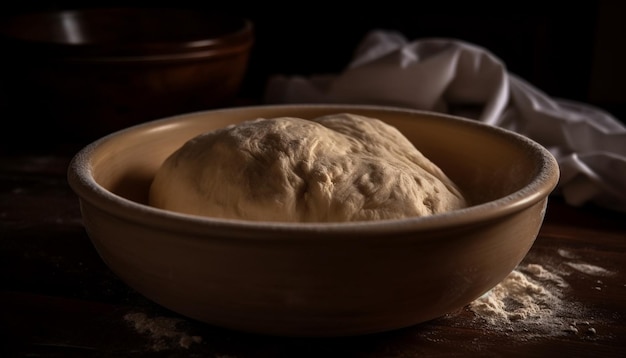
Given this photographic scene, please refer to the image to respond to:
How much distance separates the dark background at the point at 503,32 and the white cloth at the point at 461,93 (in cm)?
33

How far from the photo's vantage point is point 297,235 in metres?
0.56

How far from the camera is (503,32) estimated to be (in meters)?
1.89

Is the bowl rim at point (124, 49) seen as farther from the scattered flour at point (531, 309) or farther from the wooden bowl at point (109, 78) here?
the scattered flour at point (531, 309)

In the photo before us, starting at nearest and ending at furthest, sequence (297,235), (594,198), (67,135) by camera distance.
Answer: (297,235) < (594,198) < (67,135)

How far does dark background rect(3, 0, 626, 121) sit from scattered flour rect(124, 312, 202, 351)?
1.39 meters

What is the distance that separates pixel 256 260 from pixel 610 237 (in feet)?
2.11

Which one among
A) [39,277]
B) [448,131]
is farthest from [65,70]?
[448,131]

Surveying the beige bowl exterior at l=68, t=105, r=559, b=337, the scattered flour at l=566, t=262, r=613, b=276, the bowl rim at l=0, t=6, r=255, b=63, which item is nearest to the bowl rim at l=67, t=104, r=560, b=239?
the beige bowl exterior at l=68, t=105, r=559, b=337

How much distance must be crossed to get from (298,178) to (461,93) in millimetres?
846

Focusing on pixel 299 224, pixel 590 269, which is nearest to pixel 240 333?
pixel 299 224

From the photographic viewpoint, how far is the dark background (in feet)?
6.08

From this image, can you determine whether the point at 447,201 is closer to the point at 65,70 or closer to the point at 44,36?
the point at 65,70

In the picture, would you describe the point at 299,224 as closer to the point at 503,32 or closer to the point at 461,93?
the point at 461,93

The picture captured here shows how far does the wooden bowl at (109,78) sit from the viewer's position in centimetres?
130
